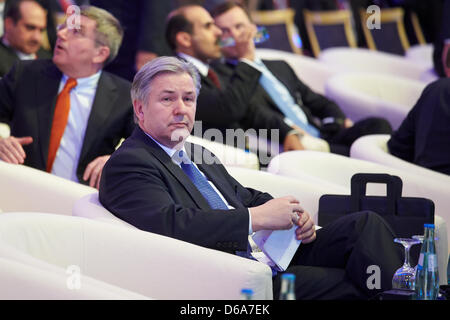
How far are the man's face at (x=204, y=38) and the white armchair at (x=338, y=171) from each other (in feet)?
3.95

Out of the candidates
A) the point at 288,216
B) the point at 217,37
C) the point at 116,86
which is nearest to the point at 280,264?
the point at 288,216

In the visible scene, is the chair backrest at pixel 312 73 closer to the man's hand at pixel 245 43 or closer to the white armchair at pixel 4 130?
the man's hand at pixel 245 43

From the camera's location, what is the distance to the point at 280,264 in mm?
2598

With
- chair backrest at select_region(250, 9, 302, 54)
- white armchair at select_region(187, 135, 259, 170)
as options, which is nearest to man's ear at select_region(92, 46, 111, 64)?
white armchair at select_region(187, 135, 259, 170)

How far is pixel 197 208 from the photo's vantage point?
8.61 ft

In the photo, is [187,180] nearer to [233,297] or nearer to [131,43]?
[233,297]

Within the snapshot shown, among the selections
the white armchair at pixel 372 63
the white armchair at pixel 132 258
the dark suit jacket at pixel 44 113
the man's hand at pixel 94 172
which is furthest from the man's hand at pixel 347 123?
the white armchair at pixel 132 258

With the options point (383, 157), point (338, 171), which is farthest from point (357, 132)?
point (338, 171)

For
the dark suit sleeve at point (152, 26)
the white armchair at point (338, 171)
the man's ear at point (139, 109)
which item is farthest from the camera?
the dark suit sleeve at point (152, 26)

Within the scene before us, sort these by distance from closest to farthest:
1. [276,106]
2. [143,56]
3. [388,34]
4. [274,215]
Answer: [274,215]
[276,106]
[143,56]
[388,34]

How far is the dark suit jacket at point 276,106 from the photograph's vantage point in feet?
15.0

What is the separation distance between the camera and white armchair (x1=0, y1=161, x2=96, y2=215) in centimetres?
291

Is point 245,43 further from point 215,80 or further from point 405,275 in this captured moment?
point 405,275

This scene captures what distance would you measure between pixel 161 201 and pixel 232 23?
2192 mm
